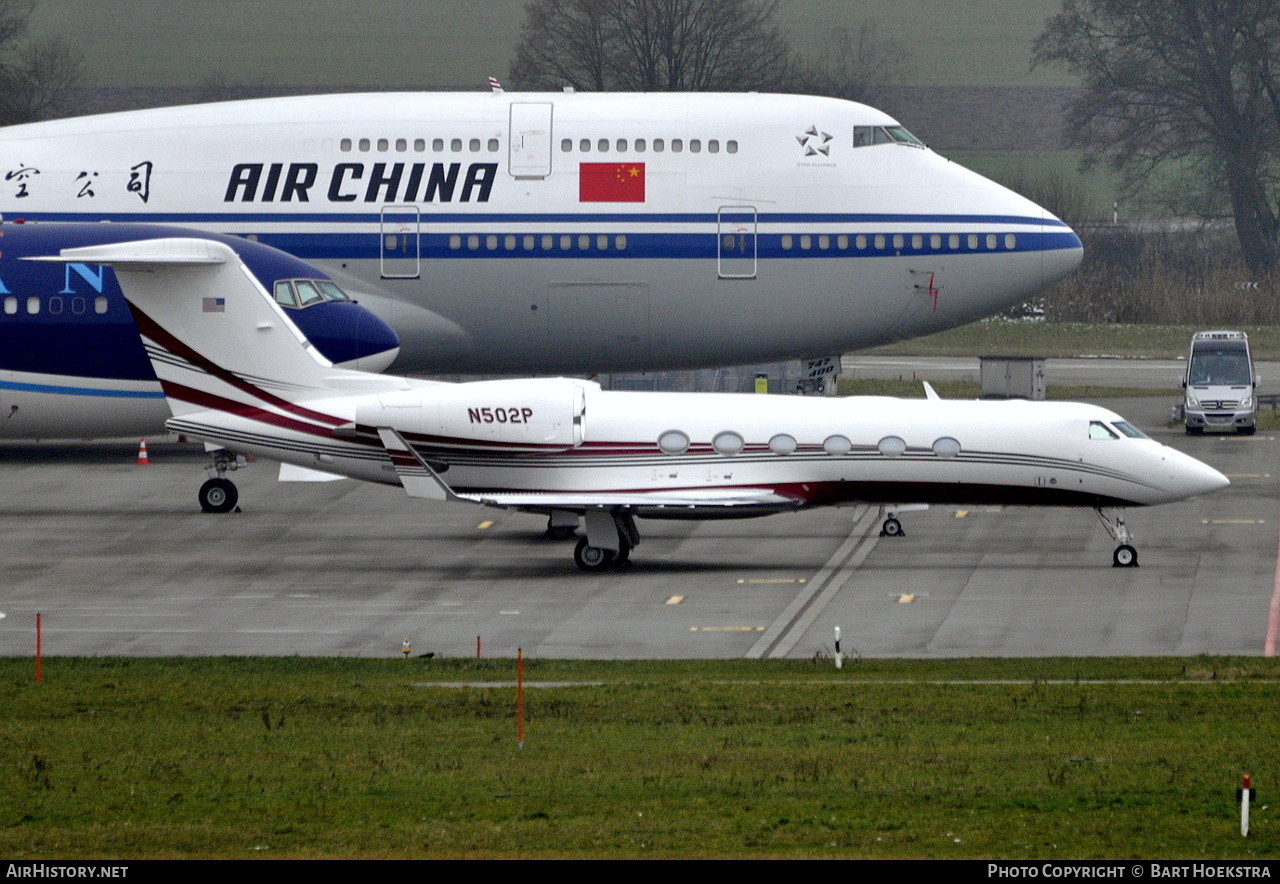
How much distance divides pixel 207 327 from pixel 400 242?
10.7 meters

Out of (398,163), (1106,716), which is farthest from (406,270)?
(1106,716)

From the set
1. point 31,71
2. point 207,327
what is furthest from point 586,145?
point 31,71

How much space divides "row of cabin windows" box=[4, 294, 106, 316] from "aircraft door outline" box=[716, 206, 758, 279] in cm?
1348

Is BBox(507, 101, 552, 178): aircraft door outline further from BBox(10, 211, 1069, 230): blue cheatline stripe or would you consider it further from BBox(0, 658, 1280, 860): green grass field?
BBox(0, 658, 1280, 860): green grass field

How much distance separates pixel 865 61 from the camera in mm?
109062

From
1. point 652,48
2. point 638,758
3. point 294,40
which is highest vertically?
point 294,40

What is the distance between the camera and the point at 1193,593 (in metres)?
28.9

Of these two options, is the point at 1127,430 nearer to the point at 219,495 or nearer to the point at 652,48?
the point at 219,495

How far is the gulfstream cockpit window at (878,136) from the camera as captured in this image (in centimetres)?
4400

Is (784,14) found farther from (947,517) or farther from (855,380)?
(947,517)

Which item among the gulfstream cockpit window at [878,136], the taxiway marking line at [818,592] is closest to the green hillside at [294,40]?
the gulfstream cockpit window at [878,136]

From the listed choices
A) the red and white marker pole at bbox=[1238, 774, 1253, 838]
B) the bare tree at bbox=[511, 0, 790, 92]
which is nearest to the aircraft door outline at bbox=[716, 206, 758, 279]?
the red and white marker pole at bbox=[1238, 774, 1253, 838]

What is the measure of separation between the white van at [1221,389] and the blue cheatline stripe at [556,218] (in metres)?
7.01

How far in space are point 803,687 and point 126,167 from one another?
2741 cm
